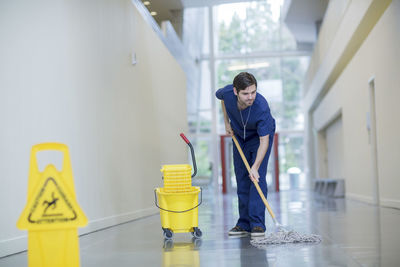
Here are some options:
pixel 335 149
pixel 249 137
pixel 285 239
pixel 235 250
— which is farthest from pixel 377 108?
pixel 335 149

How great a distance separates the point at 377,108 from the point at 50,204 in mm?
6035

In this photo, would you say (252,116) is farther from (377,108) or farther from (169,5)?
(169,5)

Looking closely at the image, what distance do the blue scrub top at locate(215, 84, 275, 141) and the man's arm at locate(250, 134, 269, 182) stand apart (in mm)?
49

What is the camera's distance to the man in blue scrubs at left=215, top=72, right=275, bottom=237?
3404 millimetres

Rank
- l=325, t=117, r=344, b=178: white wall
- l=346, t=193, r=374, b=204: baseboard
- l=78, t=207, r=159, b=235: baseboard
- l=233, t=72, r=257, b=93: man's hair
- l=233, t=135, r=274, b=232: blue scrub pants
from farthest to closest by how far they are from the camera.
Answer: l=325, t=117, r=344, b=178: white wall < l=346, t=193, r=374, b=204: baseboard < l=78, t=207, r=159, b=235: baseboard < l=233, t=135, r=274, b=232: blue scrub pants < l=233, t=72, r=257, b=93: man's hair

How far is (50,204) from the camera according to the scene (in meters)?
2.03

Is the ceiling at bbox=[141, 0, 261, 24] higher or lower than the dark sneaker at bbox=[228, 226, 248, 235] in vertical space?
higher

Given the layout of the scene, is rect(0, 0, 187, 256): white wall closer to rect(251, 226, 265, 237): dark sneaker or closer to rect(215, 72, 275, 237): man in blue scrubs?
rect(215, 72, 275, 237): man in blue scrubs

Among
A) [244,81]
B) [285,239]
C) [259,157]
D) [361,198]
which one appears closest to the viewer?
[285,239]

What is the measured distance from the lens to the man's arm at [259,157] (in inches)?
135

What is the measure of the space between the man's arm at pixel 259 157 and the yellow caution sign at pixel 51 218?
1.61m

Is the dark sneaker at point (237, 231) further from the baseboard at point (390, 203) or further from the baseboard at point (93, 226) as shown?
the baseboard at point (390, 203)

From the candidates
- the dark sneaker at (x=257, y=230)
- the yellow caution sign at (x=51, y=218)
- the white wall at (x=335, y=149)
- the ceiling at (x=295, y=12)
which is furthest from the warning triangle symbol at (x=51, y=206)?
the white wall at (x=335, y=149)

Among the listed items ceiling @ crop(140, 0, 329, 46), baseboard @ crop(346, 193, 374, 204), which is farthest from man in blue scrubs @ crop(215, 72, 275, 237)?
baseboard @ crop(346, 193, 374, 204)
